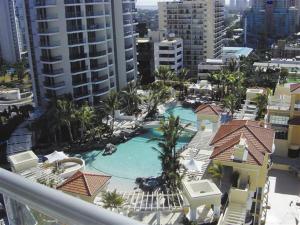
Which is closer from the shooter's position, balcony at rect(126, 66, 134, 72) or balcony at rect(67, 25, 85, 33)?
balcony at rect(67, 25, 85, 33)

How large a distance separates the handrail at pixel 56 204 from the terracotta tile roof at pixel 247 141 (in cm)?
1743

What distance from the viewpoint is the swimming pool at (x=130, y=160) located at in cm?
2874

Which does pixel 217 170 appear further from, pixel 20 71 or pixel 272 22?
pixel 272 22

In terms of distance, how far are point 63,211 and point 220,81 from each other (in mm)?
46892

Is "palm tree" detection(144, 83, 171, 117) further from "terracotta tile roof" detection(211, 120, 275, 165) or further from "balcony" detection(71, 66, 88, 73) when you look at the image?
"terracotta tile roof" detection(211, 120, 275, 165)

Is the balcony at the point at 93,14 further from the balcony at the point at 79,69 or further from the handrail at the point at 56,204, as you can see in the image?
the handrail at the point at 56,204

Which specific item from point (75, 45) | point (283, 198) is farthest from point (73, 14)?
point (283, 198)

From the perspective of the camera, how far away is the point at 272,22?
409ft

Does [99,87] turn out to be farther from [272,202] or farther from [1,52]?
[1,52]

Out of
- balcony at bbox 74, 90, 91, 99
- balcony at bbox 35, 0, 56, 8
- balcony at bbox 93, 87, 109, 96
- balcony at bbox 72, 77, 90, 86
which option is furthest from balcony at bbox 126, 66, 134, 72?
balcony at bbox 35, 0, 56, 8

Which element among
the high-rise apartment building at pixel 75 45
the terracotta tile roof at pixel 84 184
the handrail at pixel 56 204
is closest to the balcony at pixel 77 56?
the high-rise apartment building at pixel 75 45

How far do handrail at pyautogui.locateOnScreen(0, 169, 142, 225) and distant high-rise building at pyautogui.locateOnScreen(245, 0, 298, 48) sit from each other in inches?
4940

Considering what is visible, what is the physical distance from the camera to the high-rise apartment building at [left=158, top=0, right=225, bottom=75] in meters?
73.8

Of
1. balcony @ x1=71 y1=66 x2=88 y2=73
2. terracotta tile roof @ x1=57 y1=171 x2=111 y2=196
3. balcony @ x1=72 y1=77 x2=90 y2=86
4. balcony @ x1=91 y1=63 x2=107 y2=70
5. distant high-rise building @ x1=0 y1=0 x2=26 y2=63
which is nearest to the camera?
terracotta tile roof @ x1=57 y1=171 x2=111 y2=196
